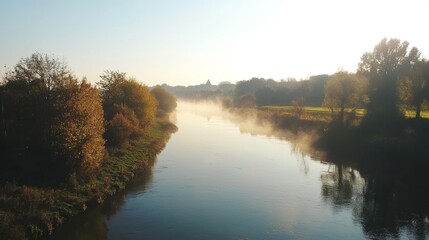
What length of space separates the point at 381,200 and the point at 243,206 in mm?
13079

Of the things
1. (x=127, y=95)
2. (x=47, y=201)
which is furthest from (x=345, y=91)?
(x=47, y=201)

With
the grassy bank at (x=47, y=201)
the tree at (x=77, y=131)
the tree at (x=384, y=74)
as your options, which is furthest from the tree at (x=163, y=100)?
the tree at (x=77, y=131)

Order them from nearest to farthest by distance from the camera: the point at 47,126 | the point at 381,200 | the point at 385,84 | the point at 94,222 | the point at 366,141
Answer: the point at 94,222 → the point at 47,126 → the point at 381,200 → the point at 366,141 → the point at 385,84

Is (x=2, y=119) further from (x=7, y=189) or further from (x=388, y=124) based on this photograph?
(x=388, y=124)

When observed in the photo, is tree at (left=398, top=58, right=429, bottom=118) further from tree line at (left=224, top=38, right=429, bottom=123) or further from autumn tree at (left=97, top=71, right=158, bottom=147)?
autumn tree at (left=97, top=71, right=158, bottom=147)

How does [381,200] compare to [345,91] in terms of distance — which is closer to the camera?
[381,200]

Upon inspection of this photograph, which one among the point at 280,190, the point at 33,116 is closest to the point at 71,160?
the point at 33,116

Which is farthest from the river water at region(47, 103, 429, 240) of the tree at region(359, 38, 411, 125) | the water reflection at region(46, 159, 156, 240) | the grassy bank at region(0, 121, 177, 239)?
the tree at region(359, 38, 411, 125)

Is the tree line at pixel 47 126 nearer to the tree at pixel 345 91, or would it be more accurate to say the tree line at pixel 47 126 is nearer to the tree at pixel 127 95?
the tree at pixel 127 95

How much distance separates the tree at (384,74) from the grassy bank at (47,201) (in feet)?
147

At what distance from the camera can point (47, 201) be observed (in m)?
25.0

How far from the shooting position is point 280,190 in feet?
119

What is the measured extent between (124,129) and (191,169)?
36.5ft

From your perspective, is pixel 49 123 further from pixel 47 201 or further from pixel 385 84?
pixel 385 84
